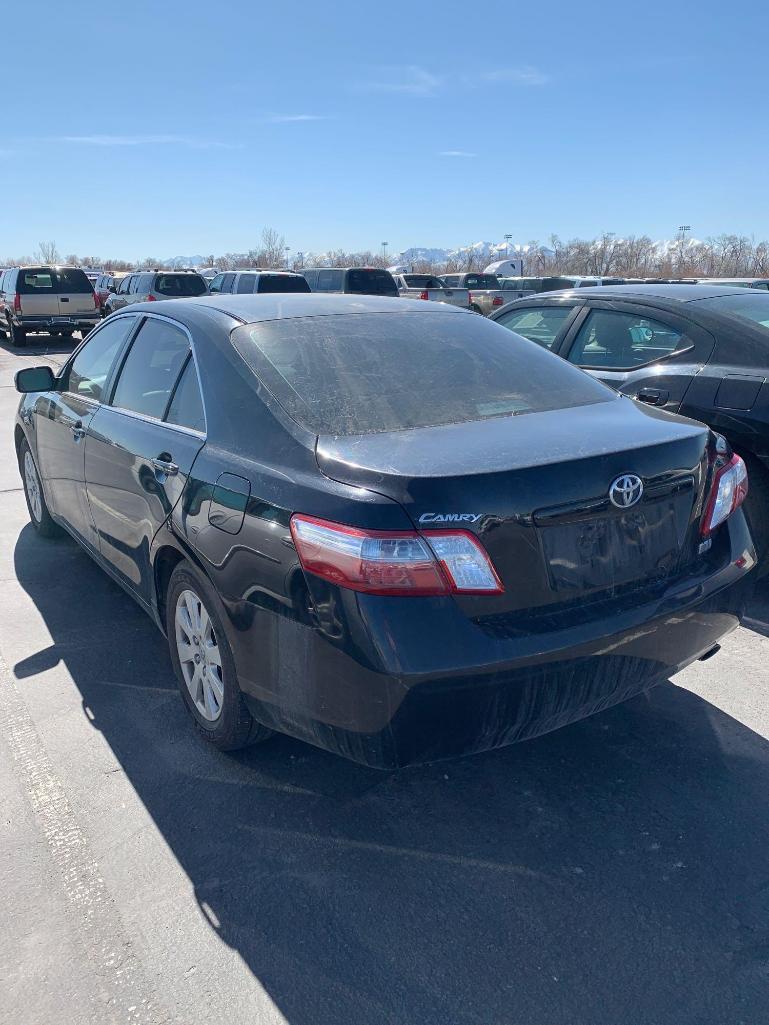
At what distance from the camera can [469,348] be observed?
→ 3.53 metres

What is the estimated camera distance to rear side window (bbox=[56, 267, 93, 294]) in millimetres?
21172

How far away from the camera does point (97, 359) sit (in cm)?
463

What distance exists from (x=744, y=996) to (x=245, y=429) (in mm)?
2201

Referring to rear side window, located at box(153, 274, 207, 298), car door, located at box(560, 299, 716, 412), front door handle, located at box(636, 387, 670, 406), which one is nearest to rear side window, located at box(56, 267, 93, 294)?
rear side window, located at box(153, 274, 207, 298)

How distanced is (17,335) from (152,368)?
771 inches

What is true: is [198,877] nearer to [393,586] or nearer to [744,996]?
[393,586]

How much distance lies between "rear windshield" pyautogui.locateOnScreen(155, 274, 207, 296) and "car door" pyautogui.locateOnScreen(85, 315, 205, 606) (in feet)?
58.8

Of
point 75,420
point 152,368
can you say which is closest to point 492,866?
point 152,368

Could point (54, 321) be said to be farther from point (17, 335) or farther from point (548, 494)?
point (548, 494)

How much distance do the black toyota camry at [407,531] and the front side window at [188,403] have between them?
0.01m

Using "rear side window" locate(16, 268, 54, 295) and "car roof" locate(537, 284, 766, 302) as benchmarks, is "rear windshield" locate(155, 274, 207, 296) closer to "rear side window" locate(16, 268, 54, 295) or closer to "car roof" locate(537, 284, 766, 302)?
"rear side window" locate(16, 268, 54, 295)

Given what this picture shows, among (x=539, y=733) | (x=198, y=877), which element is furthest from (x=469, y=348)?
(x=198, y=877)

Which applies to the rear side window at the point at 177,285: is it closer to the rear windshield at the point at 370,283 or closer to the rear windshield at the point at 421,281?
the rear windshield at the point at 370,283

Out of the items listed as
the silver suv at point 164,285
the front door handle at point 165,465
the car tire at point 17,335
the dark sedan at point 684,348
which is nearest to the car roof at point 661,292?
the dark sedan at point 684,348
